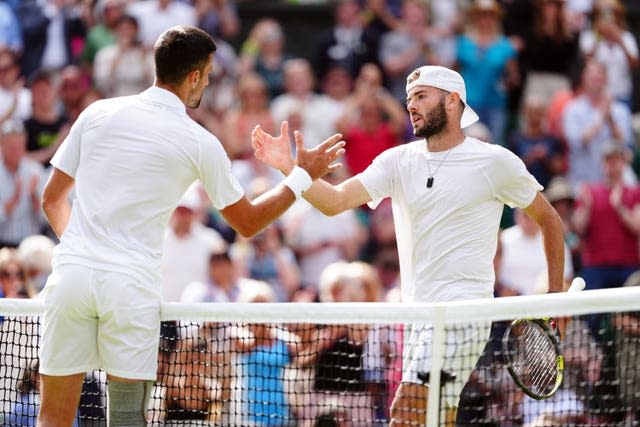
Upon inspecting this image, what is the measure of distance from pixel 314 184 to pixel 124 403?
5.49 ft

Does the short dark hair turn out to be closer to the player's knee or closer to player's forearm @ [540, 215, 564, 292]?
the player's knee

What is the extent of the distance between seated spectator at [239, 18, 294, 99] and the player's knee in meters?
9.05

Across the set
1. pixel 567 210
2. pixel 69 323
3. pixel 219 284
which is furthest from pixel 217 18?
pixel 69 323

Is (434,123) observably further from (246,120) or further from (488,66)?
(488,66)

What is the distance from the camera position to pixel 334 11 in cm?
1590

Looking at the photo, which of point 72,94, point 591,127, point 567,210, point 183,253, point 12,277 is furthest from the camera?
point 591,127

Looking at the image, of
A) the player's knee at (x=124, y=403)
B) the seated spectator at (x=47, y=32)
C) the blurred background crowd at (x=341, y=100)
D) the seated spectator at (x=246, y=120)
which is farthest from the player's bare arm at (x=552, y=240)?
the seated spectator at (x=47, y=32)

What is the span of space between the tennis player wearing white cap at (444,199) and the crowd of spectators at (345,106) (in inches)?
150

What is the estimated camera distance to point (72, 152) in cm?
604

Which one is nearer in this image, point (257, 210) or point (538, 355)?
point (257, 210)

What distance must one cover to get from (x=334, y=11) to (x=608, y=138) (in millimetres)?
4030

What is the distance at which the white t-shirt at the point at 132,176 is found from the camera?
5887 mm

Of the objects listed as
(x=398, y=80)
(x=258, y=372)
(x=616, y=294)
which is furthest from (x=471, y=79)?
(x=616, y=294)

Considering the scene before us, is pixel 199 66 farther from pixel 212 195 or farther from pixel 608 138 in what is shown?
Result: pixel 608 138
